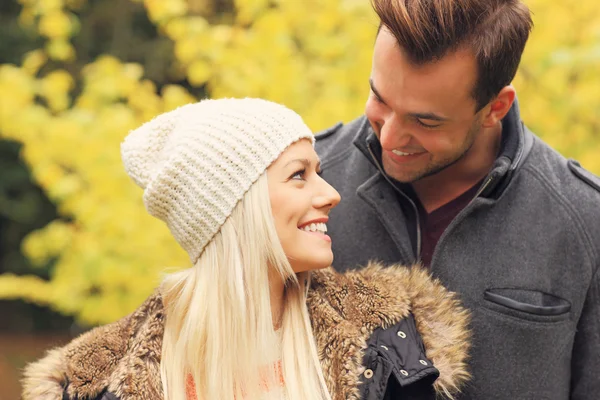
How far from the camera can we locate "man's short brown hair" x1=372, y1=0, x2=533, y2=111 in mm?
2615

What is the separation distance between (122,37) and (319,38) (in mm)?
4624

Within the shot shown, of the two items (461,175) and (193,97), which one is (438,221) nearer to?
(461,175)

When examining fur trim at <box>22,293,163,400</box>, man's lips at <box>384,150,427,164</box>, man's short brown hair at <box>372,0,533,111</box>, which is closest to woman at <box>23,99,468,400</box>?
fur trim at <box>22,293,163,400</box>

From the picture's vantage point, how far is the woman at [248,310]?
2.51m

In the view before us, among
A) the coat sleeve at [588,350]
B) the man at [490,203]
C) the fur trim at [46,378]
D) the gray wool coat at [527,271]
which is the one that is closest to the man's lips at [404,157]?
the man at [490,203]

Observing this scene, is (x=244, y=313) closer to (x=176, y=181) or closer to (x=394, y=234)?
(x=176, y=181)

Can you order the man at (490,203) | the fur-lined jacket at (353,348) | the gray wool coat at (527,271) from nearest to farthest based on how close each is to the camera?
the fur-lined jacket at (353,348) < the man at (490,203) < the gray wool coat at (527,271)

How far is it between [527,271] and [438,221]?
390 millimetres

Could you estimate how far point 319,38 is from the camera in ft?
13.3

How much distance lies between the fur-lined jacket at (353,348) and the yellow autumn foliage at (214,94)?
1275 mm

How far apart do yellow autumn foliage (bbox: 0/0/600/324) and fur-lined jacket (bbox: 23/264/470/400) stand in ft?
4.18

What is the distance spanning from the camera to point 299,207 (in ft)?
8.30

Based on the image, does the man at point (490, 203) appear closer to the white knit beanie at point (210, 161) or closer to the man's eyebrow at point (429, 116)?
the man's eyebrow at point (429, 116)

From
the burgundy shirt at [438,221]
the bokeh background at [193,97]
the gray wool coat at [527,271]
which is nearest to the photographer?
the gray wool coat at [527,271]
